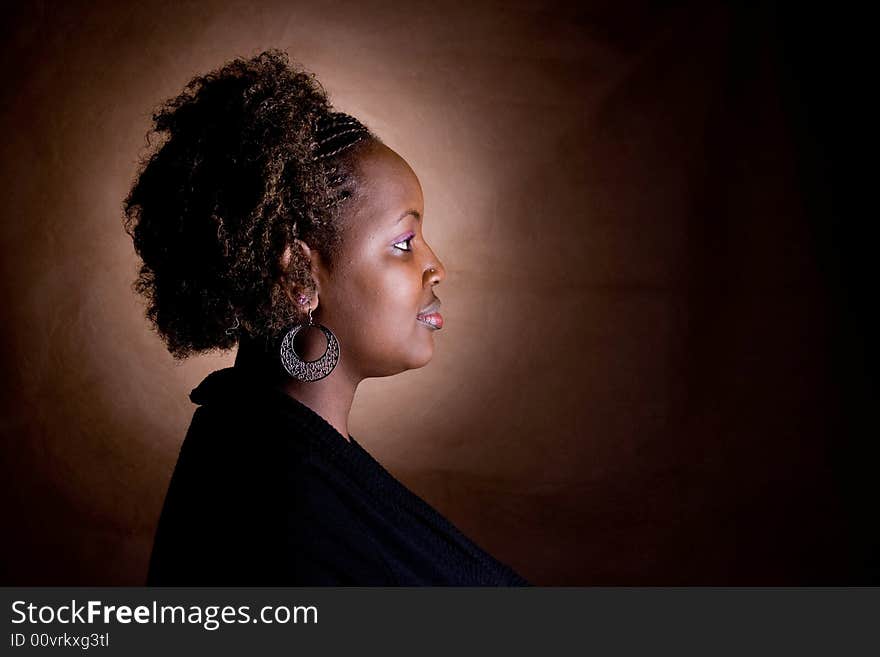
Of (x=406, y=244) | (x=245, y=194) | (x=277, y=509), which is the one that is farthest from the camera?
(x=406, y=244)

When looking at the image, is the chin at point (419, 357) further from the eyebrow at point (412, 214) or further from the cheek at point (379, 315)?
the eyebrow at point (412, 214)

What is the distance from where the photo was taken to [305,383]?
1.29 m

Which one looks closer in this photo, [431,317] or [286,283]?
[286,283]

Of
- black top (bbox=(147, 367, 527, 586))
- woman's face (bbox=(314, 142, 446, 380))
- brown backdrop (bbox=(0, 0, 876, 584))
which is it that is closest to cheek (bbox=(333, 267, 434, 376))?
woman's face (bbox=(314, 142, 446, 380))

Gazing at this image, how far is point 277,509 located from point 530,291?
1.29 m

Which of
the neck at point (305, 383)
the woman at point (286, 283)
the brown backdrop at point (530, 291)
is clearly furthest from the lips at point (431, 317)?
the brown backdrop at point (530, 291)

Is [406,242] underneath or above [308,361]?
above

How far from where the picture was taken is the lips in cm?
135

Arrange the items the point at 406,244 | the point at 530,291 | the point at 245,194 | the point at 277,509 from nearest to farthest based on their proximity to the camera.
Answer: the point at 277,509 → the point at 245,194 → the point at 406,244 → the point at 530,291

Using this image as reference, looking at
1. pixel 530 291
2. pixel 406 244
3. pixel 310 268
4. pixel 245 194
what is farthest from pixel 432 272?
pixel 530 291

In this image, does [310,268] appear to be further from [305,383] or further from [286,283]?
[305,383]

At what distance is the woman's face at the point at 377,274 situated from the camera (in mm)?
1275

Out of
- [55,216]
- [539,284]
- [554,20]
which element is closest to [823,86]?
[554,20]

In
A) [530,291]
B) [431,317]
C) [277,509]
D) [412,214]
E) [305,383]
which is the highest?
[530,291]
